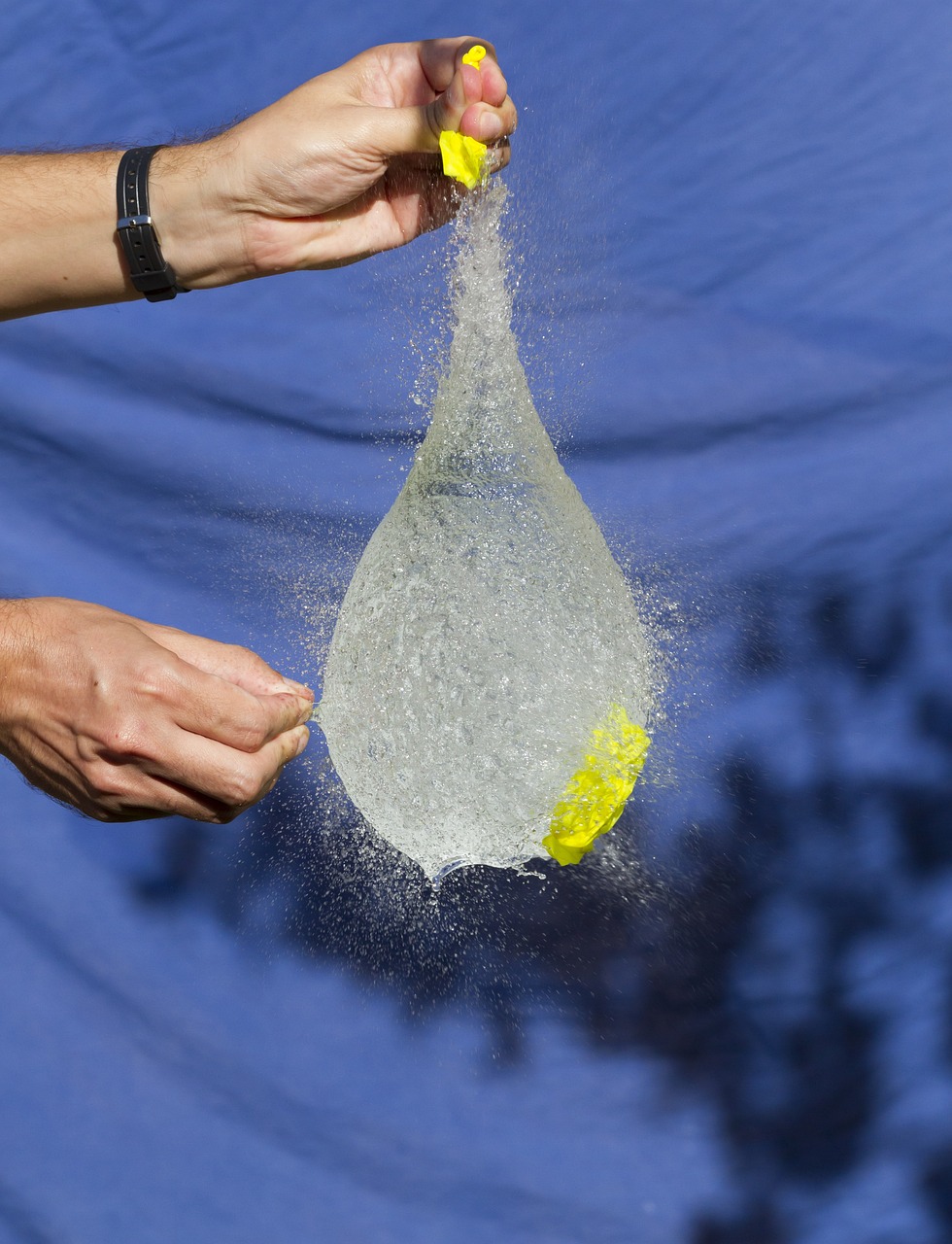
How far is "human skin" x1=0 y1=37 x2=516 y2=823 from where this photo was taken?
0.87 m

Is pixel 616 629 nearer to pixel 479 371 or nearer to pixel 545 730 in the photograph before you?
pixel 545 730

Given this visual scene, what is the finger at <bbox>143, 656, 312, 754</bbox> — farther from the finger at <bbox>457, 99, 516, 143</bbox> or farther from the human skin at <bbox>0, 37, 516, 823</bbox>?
the finger at <bbox>457, 99, 516, 143</bbox>

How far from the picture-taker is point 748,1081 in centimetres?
146

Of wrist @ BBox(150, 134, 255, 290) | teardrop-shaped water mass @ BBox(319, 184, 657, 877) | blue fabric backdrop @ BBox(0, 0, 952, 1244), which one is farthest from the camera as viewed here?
blue fabric backdrop @ BBox(0, 0, 952, 1244)

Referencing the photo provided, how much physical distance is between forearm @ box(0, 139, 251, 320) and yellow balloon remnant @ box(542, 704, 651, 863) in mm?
601

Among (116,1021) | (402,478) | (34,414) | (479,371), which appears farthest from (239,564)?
(479,371)

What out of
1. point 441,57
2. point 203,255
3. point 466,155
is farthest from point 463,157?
point 203,255

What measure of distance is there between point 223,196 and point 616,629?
567mm

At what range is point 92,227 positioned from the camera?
3.96 ft

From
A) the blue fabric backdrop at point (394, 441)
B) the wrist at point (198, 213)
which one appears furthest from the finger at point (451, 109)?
the blue fabric backdrop at point (394, 441)

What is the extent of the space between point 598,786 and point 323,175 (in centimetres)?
61

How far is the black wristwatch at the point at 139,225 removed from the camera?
3.86 feet

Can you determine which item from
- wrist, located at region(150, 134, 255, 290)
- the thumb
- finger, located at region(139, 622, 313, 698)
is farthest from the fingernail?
finger, located at region(139, 622, 313, 698)

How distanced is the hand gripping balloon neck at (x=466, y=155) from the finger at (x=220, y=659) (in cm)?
41
